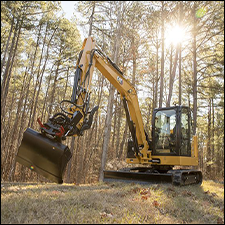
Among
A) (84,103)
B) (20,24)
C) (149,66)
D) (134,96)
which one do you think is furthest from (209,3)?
(84,103)

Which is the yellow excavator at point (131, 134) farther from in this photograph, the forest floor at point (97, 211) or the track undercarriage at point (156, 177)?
the forest floor at point (97, 211)

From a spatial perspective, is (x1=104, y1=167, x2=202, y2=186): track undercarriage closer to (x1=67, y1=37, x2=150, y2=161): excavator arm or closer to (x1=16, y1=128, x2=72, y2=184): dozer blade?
(x1=67, y1=37, x2=150, y2=161): excavator arm

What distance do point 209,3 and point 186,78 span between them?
17.2 feet

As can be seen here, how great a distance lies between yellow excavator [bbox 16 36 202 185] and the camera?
3.66 meters

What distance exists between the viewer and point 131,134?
7129 millimetres

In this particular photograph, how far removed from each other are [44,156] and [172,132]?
182 inches

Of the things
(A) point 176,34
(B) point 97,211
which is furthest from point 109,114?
(B) point 97,211

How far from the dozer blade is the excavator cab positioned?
4201 millimetres

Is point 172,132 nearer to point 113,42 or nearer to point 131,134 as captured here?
point 131,134

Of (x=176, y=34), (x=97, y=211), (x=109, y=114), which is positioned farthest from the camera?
(x=176, y=34)

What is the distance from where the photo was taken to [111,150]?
1566 cm

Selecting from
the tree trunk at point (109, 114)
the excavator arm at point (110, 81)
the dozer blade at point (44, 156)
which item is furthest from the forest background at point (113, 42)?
the dozer blade at point (44, 156)

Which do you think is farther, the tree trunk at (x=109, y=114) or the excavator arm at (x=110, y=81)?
the tree trunk at (x=109, y=114)

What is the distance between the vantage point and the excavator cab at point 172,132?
6.91 m
